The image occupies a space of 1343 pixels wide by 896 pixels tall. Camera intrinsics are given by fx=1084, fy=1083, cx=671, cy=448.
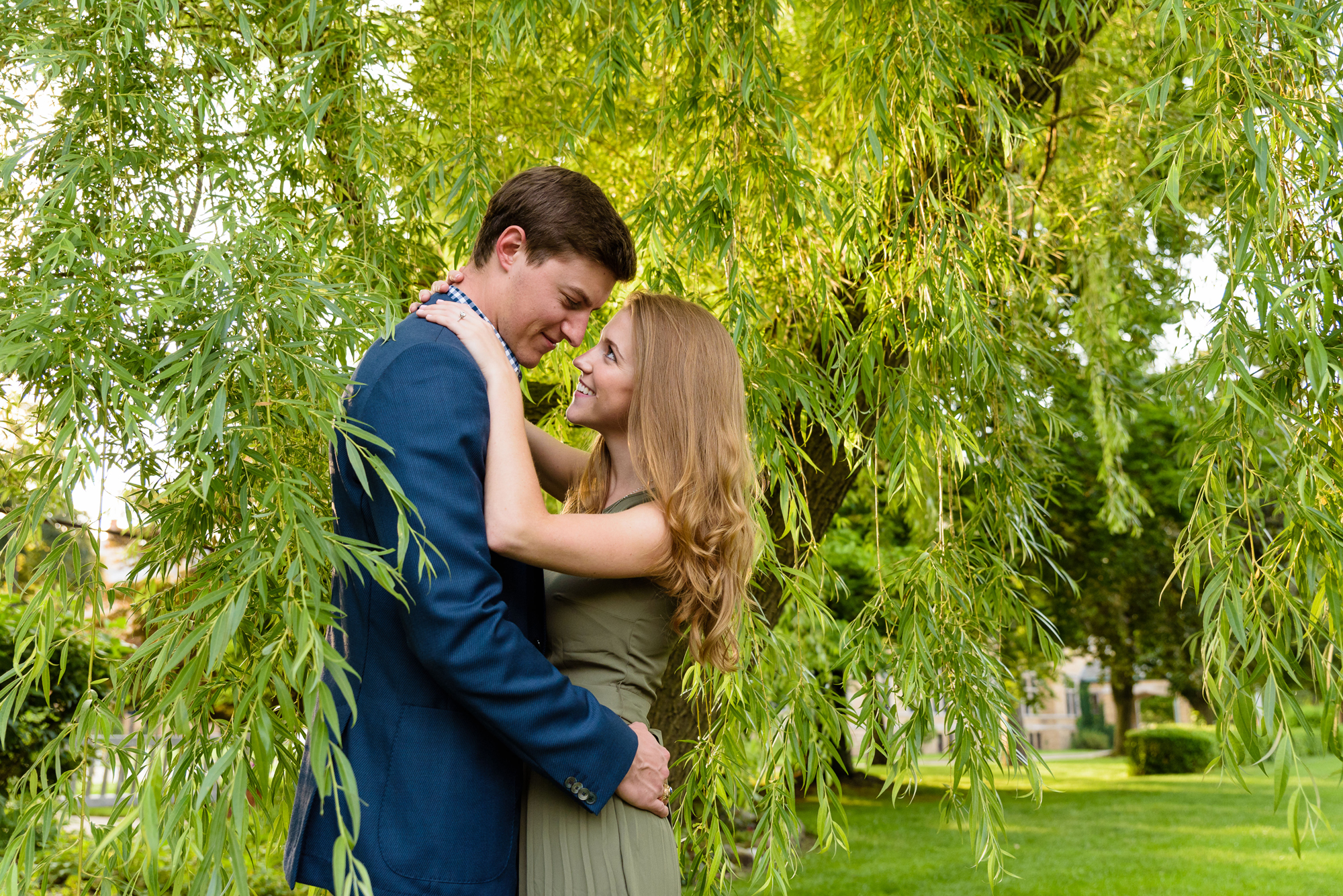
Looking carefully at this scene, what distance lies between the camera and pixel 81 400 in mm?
1523

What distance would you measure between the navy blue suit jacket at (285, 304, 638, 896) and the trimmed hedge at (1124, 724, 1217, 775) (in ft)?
55.6

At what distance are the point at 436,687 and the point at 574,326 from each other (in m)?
0.63

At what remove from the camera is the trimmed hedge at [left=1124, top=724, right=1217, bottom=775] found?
53.1 ft

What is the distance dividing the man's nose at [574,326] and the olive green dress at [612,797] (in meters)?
0.29

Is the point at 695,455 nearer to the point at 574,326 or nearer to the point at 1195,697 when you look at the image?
the point at 574,326

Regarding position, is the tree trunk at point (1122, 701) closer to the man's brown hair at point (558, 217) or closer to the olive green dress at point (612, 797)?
the olive green dress at point (612, 797)

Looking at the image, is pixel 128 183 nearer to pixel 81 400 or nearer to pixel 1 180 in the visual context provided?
pixel 1 180

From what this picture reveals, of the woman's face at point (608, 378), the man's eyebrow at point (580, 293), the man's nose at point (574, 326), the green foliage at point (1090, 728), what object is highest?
the man's eyebrow at point (580, 293)

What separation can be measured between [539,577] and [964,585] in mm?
1480

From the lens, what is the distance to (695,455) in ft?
5.55

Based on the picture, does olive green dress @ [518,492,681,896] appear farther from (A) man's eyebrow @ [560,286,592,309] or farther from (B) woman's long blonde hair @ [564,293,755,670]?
(A) man's eyebrow @ [560,286,592,309]

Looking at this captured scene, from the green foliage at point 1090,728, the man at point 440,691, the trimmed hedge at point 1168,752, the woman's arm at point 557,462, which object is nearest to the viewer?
the man at point 440,691

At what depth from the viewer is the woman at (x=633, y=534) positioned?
157cm

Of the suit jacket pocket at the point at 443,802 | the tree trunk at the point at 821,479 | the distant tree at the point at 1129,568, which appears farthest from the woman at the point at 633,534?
the distant tree at the point at 1129,568
